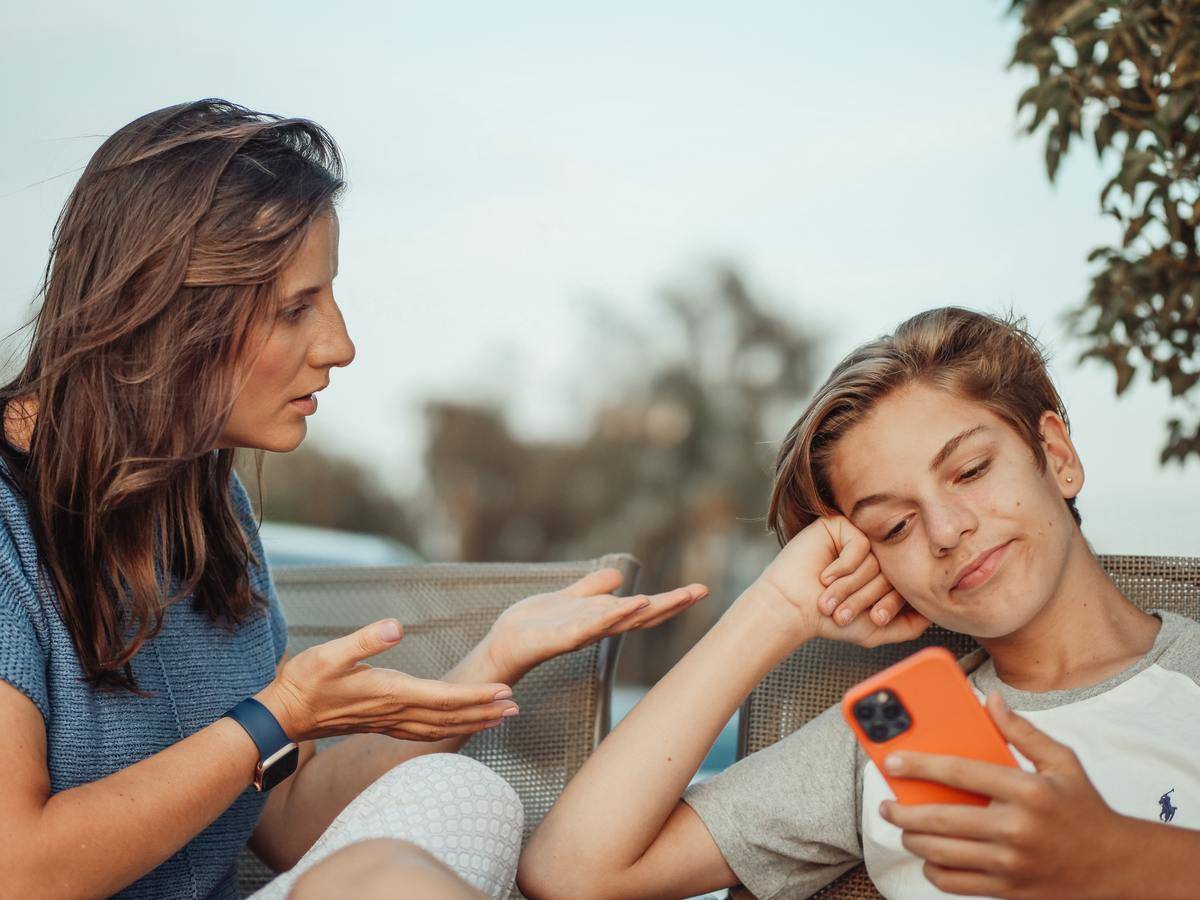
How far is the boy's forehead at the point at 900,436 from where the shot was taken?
1763 mm

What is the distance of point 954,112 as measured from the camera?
11.3m

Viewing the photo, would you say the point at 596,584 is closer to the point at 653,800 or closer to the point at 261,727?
the point at 653,800

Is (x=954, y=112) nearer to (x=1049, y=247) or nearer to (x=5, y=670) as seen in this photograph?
(x=1049, y=247)

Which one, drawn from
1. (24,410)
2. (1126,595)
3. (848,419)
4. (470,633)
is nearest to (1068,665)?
(1126,595)

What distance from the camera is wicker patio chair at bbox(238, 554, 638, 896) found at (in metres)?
2.12

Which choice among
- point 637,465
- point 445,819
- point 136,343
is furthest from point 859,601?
point 637,465

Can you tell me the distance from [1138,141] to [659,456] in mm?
12820

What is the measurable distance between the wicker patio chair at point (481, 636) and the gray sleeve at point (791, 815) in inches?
14.1

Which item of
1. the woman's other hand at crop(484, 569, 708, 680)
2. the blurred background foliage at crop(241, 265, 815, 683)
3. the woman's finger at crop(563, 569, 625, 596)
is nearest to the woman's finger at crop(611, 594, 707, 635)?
the woman's other hand at crop(484, 569, 708, 680)

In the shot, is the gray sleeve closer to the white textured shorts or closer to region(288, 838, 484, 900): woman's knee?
the white textured shorts

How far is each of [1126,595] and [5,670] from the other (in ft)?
5.71

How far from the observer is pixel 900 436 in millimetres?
1790

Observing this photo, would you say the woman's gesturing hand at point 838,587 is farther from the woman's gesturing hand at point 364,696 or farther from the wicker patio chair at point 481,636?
the woman's gesturing hand at point 364,696

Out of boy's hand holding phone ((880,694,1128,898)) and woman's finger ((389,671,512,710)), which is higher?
boy's hand holding phone ((880,694,1128,898))
